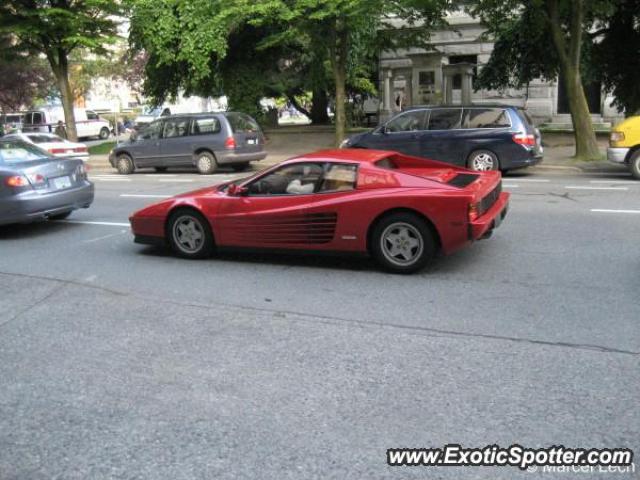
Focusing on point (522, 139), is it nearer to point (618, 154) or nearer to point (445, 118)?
point (445, 118)

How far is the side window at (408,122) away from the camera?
1588 centimetres

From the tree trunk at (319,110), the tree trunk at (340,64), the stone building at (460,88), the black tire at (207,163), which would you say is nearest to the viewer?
the black tire at (207,163)

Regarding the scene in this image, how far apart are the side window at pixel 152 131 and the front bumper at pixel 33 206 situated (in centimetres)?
967

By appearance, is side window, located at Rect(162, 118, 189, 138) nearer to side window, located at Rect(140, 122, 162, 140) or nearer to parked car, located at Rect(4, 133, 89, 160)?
side window, located at Rect(140, 122, 162, 140)

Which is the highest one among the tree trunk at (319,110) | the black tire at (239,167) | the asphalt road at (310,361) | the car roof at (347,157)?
the tree trunk at (319,110)

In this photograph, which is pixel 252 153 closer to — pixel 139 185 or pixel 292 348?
pixel 139 185

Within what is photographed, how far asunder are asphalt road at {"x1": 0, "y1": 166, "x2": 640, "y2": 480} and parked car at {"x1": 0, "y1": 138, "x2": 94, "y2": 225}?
153cm

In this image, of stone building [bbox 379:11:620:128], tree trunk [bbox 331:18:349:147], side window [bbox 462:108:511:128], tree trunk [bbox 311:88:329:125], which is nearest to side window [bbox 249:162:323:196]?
side window [bbox 462:108:511:128]

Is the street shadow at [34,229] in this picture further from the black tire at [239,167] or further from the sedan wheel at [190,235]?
the black tire at [239,167]

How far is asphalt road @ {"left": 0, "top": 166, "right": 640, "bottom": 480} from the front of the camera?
3527 millimetres

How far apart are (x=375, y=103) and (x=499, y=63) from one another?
12463 millimetres

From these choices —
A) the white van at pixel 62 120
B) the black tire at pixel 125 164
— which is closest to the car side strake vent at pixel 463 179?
the black tire at pixel 125 164

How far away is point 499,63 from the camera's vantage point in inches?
1025

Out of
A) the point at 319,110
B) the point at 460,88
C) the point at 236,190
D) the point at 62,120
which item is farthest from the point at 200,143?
the point at 62,120
